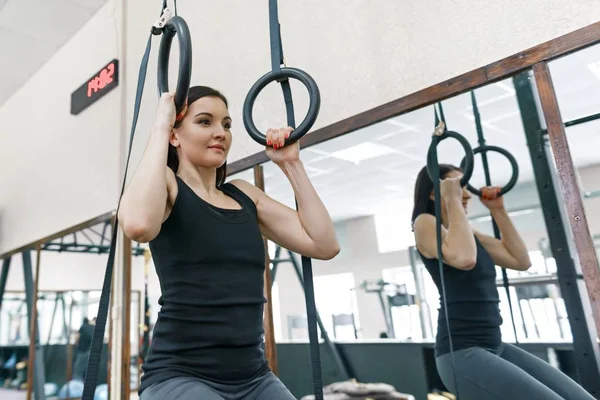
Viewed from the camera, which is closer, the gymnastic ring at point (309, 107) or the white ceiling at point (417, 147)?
the gymnastic ring at point (309, 107)

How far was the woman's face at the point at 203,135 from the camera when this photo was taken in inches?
41.4

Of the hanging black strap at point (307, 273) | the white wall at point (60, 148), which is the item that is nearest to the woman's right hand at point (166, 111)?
the hanging black strap at point (307, 273)

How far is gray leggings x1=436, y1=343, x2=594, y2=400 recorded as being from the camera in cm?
115

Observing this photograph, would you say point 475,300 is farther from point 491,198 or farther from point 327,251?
point 327,251

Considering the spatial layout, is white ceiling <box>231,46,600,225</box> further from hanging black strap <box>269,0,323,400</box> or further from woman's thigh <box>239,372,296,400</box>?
woman's thigh <box>239,372,296,400</box>

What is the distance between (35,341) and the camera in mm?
3301

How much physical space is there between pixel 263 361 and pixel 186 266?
27cm

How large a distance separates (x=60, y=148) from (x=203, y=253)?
9.45 ft

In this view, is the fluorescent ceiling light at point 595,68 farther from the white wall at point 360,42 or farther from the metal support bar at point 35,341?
the metal support bar at point 35,341

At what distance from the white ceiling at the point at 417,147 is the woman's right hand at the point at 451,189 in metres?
0.06

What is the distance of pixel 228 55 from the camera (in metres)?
2.08

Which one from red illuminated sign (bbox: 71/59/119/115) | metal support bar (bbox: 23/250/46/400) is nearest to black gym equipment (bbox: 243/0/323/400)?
red illuminated sign (bbox: 71/59/119/115)

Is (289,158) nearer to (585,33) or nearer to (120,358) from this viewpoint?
(585,33)

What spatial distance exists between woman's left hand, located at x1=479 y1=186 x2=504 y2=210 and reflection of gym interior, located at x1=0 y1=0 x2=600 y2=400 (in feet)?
A: 0.10
